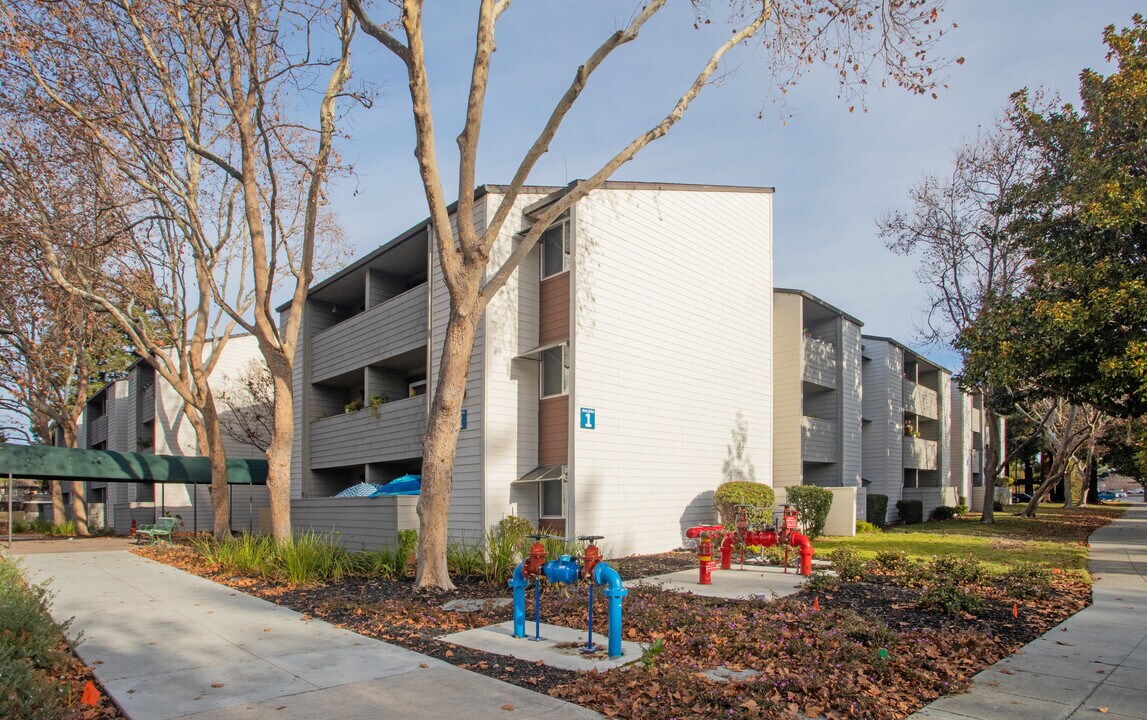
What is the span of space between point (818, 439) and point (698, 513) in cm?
922

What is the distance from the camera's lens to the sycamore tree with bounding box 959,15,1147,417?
14695 millimetres

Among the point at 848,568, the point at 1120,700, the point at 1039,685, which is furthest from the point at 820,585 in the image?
the point at 1120,700

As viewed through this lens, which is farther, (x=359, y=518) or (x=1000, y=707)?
(x=359, y=518)

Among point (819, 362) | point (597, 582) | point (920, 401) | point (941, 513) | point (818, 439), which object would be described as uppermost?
point (819, 362)

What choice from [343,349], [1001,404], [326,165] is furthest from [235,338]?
[1001,404]

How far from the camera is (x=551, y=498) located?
16188mm

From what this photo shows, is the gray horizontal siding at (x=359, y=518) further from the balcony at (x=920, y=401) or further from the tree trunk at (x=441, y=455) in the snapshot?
the balcony at (x=920, y=401)

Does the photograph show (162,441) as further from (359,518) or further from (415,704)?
(415,704)

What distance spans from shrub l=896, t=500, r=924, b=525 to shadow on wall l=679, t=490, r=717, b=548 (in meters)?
15.9

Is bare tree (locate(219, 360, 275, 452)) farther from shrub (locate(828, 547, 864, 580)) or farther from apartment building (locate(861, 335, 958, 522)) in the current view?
apartment building (locate(861, 335, 958, 522))

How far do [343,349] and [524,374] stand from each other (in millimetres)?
8370

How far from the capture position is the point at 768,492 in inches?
734

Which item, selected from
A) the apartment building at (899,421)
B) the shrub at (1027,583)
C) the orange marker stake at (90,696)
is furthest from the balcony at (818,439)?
the orange marker stake at (90,696)

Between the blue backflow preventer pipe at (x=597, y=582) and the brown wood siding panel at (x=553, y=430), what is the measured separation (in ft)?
24.8
